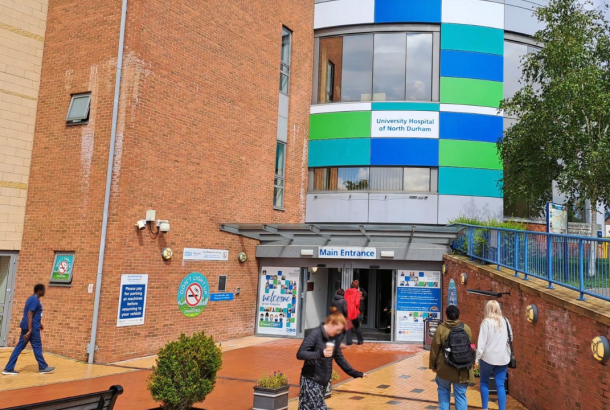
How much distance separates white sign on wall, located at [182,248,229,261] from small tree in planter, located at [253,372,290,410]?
7082 mm

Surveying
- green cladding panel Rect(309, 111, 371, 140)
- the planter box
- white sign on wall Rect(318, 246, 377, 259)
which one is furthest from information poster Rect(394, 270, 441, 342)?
the planter box

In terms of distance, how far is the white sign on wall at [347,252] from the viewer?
55.3 ft

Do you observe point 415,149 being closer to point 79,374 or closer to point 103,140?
point 103,140

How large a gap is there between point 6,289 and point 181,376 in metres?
8.88

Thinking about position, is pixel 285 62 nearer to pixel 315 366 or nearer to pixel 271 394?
pixel 271 394

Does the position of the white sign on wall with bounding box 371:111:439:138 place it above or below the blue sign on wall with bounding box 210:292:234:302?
above

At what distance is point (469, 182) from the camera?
19.8 m

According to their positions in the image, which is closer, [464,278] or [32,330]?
[32,330]

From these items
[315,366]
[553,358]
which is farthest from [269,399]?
[553,358]

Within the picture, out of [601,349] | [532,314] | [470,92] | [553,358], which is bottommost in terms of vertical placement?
[553,358]

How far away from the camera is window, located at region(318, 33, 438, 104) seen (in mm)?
20453

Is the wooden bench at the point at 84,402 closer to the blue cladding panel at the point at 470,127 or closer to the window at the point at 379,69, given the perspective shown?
the blue cladding panel at the point at 470,127

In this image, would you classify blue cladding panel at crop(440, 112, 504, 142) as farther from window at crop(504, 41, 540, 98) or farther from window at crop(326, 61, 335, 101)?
window at crop(326, 61, 335, 101)

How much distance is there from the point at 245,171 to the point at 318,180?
417 cm
